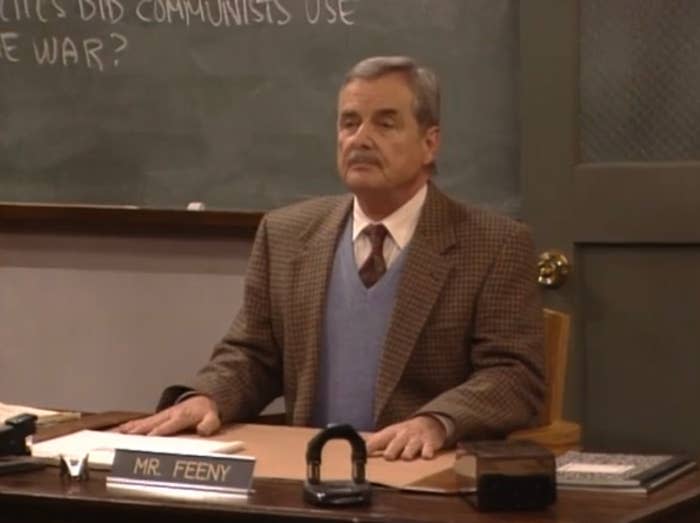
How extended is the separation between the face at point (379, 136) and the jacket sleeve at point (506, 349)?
25 centimetres

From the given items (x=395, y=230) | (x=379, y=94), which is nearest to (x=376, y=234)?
(x=395, y=230)

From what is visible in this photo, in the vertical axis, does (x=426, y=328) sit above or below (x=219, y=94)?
below

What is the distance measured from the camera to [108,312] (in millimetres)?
4496

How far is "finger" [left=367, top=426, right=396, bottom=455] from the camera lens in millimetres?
2584

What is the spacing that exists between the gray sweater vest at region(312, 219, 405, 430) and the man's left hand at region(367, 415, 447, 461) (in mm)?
349

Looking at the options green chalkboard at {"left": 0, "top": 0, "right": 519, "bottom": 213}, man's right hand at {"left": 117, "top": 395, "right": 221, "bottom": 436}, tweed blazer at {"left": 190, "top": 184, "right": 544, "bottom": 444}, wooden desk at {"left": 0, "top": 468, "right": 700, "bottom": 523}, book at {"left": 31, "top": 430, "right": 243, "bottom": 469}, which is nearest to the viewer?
wooden desk at {"left": 0, "top": 468, "right": 700, "bottom": 523}

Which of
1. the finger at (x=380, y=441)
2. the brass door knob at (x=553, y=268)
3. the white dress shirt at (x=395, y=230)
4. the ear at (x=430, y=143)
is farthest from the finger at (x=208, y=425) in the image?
the brass door knob at (x=553, y=268)

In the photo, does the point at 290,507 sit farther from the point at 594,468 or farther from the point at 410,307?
the point at 410,307

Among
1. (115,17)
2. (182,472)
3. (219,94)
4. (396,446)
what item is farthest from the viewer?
(115,17)

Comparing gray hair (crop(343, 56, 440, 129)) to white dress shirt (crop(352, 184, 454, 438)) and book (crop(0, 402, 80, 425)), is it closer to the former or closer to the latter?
white dress shirt (crop(352, 184, 454, 438))

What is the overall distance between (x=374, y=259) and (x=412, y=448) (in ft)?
1.95

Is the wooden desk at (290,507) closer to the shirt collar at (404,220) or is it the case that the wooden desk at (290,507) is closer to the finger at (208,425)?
the finger at (208,425)

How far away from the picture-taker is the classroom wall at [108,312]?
14.3ft

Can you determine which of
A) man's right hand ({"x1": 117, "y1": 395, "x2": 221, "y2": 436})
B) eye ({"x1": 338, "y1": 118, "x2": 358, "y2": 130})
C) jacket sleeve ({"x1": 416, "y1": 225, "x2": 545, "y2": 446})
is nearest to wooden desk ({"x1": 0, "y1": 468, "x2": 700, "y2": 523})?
man's right hand ({"x1": 117, "y1": 395, "x2": 221, "y2": 436})
